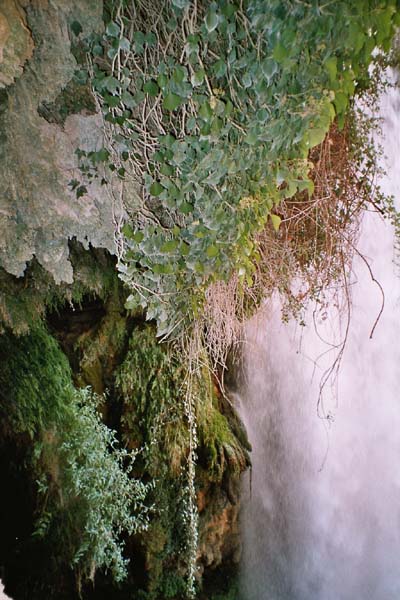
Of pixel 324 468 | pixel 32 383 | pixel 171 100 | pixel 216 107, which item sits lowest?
pixel 32 383

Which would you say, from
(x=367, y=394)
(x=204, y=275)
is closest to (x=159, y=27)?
(x=204, y=275)

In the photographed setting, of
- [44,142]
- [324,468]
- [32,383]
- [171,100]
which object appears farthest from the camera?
[324,468]

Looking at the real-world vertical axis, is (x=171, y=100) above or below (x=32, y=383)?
above

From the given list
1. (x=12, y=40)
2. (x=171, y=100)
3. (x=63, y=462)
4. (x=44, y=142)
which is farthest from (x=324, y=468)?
(x=12, y=40)

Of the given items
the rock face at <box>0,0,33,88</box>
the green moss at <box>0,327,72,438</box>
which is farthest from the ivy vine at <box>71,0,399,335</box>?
the green moss at <box>0,327,72,438</box>

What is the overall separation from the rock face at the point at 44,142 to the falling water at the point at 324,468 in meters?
2.43

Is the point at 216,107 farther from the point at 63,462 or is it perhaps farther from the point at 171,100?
the point at 63,462

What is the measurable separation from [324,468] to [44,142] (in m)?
3.89

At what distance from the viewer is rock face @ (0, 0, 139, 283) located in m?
1.85

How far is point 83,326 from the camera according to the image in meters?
4.25

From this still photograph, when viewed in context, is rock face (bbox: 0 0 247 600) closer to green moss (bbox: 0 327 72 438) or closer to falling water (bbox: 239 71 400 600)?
green moss (bbox: 0 327 72 438)

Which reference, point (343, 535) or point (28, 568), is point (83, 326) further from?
point (343, 535)

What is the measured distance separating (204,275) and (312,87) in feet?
3.72

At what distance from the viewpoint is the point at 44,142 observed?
2.30 meters
